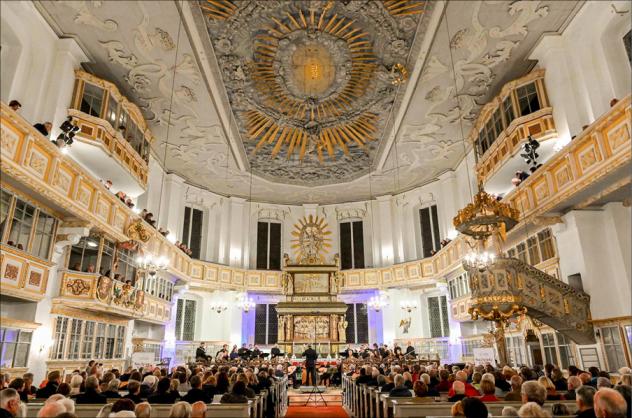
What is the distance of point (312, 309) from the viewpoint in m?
19.9

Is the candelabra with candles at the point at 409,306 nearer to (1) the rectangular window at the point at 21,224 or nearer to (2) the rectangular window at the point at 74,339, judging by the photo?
(2) the rectangular window at the point at 74,339

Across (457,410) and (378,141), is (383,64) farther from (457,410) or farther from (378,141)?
(457,410)

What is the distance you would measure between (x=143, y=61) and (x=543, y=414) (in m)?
13.4

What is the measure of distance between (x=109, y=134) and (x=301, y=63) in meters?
6.53

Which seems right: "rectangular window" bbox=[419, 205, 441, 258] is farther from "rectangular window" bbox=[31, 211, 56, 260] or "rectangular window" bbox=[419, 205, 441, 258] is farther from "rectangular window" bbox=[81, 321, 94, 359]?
"rectangular window" bbox=[31, 211, 56, 260]

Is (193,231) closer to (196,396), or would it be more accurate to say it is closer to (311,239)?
(311,239)

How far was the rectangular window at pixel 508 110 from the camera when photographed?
13672 mm

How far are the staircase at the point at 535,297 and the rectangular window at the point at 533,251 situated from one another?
2652 mm

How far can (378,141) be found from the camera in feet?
61.1

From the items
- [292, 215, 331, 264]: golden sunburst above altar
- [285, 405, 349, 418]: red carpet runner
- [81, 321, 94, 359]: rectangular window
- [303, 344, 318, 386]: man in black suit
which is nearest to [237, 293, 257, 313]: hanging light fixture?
[292, 215, 331, 264]: golden sunburst above altar

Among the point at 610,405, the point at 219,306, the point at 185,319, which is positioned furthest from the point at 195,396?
the point at 185,319

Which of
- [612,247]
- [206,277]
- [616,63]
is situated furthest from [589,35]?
[206,277]

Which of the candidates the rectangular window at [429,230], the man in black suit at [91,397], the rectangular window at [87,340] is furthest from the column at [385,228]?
the man in black suit at [91,397]

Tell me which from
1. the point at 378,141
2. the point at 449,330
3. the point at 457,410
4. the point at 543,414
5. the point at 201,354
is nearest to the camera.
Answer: the point at 543,414
